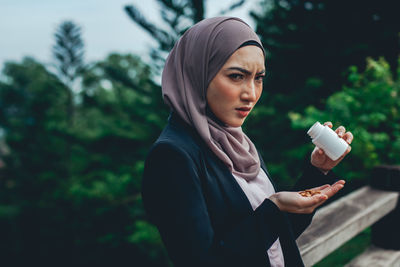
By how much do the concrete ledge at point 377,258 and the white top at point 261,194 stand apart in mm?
1234

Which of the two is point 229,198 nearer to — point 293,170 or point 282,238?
point 282,238

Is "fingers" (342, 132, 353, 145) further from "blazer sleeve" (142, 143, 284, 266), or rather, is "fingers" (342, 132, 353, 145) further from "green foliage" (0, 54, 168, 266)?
"green foliage" (0, 54, 168, 266)

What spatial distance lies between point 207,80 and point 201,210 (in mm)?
457

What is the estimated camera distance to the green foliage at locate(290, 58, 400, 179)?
3.98m

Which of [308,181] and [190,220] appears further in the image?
[308,181]

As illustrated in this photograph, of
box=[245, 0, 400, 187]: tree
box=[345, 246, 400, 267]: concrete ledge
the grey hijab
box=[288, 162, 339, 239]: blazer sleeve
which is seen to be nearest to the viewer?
the grey hijab

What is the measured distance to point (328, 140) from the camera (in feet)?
3.78

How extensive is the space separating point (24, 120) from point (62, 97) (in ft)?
5.88

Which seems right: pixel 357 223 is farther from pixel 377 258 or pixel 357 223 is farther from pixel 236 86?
pixel 236 86

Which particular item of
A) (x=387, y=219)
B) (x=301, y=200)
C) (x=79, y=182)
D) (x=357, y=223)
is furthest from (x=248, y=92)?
(x=79, y=182)

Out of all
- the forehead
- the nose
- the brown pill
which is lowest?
the brown pill

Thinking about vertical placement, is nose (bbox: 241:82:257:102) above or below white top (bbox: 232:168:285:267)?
above

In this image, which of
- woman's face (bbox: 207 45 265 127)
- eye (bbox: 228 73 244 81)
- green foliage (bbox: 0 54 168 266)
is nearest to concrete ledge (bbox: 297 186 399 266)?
woman's face (bbox: 207 45 265 127)

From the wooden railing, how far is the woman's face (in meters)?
0.77
